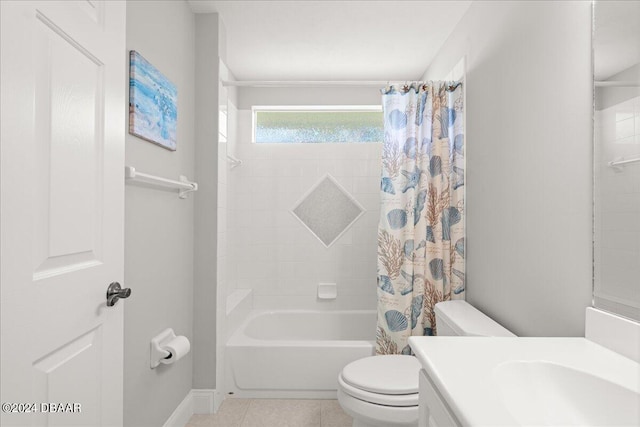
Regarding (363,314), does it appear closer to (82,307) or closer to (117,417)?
(117,417)

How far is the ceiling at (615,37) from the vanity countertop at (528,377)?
797mm

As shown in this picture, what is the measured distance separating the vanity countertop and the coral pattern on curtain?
123 cm

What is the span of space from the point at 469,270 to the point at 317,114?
2051mm

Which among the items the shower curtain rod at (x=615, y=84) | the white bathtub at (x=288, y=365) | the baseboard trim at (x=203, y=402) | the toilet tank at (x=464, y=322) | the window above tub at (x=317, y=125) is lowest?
the baseboard trim at (x=203, y=402)

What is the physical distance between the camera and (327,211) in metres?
3.36

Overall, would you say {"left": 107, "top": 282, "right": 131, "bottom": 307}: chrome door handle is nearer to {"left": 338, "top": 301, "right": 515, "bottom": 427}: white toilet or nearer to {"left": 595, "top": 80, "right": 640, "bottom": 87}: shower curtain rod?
{"left": 338, "top": 301, "right": 515, "bottom": 427}: white toilet

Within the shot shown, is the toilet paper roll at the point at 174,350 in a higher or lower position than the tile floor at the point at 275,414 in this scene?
higher

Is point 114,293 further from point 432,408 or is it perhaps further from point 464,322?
point 464,322

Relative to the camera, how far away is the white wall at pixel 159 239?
1.59 metres

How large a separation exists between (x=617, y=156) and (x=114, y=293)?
154 cm

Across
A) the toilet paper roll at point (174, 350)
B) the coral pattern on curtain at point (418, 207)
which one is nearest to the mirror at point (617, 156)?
the coral pattern on curtain at point (418, 207)

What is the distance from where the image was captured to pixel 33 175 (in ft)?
2.66

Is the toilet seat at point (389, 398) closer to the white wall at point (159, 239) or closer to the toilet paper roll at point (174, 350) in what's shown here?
the toilet paper roll at point (174, 350)

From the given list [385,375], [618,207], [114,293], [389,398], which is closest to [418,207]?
[385,375]
